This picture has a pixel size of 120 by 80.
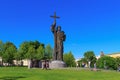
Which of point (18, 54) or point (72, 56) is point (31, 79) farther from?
point (72, 56)

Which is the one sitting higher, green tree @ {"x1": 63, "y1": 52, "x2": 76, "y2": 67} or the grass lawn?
green tree @ {"x1": 63, "y1": 52, "x2": 76, "y2": 67}

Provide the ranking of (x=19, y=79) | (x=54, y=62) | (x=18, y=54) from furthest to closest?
(x=18, y=54) < (x=54, y=62) < (x=19, y=79)

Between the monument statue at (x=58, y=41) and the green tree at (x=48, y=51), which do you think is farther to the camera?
the green tree at (x=48, y=51)

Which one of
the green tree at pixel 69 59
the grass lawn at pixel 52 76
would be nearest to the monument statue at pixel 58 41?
the grass lawn at pixel 52 76

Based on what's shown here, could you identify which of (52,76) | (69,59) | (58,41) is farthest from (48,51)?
(52,76)

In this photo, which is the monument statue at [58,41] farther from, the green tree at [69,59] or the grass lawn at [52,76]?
the green tree at [69,59]

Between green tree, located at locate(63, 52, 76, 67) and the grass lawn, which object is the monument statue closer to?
the grass lawn

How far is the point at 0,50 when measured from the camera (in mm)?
115750

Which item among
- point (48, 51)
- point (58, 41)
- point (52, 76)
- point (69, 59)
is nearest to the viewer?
point (52, 76)

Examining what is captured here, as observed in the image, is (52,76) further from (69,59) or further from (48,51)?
(69,59)

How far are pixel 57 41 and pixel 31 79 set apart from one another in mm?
31272

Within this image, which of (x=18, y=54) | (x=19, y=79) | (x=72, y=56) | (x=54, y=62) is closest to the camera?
(x=19, y=79)

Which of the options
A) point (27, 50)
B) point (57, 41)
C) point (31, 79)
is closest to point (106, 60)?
point (27, 50)

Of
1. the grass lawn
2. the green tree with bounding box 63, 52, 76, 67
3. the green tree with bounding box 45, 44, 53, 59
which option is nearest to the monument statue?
the grass lawn
